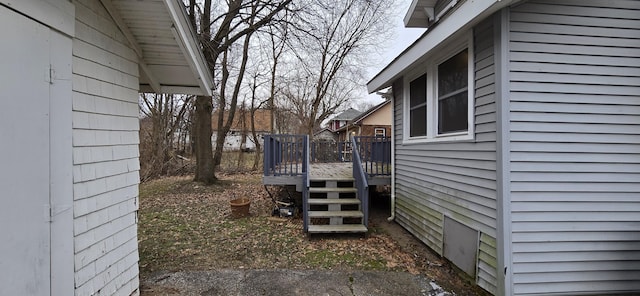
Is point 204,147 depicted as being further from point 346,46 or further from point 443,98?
point 346,46

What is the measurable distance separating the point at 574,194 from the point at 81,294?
4525 mm

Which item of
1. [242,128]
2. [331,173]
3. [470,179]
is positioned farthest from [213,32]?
[242,128]

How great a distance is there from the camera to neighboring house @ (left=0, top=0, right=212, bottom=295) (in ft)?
5.29

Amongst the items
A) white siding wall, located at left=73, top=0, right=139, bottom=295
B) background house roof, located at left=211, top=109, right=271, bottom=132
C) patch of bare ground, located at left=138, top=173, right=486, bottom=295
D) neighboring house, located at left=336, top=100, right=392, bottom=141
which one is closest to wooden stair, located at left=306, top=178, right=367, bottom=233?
patch of bare ground, located at left=138, top=173, right=486, bottom=295

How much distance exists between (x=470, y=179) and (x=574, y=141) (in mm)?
1027

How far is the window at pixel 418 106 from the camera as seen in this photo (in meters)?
4.45

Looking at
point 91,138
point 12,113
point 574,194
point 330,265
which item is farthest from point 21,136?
point 574,194

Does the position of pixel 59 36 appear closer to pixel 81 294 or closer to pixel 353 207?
pixel 81 294

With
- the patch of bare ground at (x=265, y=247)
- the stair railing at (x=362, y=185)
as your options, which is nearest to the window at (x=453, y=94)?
the stair railing at (x=362, y=185)

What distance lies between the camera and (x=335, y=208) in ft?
17.0

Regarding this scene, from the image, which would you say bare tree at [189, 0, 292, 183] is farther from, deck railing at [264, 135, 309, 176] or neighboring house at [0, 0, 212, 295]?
neighboring house at [0, 0, 212, 295]

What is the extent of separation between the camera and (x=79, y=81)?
2105 mm

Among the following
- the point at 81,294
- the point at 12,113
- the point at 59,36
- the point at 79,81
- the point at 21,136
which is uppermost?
the point at 59,36

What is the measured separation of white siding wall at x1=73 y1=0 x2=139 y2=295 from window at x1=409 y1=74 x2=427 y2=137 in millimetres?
3971
